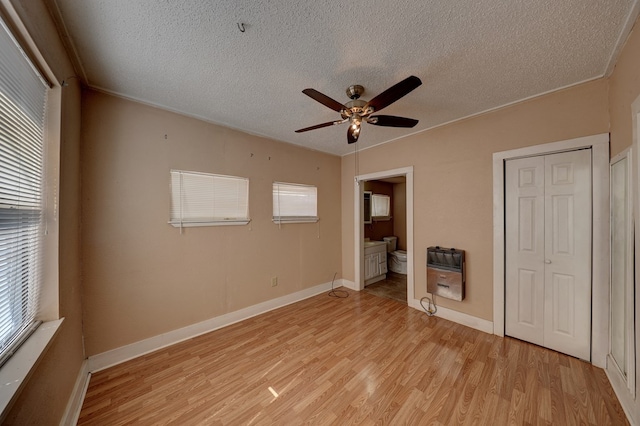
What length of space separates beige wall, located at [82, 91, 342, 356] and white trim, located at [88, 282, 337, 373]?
2.5 inches

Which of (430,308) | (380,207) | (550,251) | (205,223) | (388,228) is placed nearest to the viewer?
(550,251)

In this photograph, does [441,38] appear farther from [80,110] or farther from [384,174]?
[80,110]

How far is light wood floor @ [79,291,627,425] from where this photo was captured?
1.56 m

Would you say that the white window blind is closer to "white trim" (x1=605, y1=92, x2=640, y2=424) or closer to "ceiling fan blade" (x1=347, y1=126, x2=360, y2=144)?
"ceiling fan blade" (x1=347, y1=126, x2=360, y2=144)

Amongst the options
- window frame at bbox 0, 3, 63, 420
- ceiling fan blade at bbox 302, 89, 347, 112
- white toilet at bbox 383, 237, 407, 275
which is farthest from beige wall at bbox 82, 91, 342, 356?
white toilet at bbox 383, 237, 407, 275

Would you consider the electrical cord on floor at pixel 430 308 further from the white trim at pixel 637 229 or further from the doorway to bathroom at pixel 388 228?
the white trim at pixel 637 229

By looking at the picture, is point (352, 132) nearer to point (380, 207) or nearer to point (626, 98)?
point (626, 98)

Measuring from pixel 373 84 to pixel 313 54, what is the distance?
64cm

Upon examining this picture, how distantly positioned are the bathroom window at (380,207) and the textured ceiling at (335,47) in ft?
10.4

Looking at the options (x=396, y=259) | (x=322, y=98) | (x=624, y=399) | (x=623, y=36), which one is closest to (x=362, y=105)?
(x=322, y=98)

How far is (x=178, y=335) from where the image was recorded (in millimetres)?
2473

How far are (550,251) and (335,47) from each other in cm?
280

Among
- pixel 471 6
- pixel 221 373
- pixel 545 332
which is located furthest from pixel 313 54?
pixel 545 332

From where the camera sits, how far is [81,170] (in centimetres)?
197
